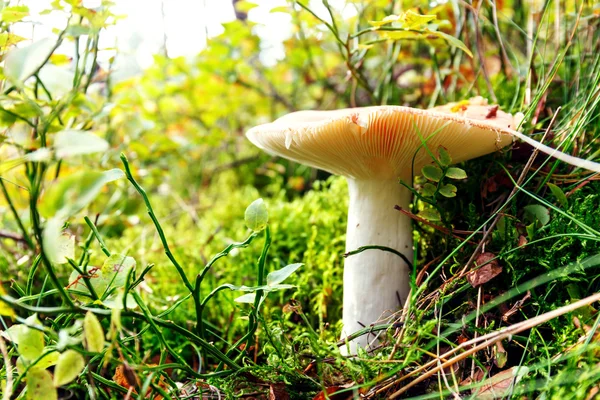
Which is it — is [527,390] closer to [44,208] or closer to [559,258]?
[559,258]

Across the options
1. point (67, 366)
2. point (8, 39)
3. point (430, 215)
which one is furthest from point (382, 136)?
point (8, 39)

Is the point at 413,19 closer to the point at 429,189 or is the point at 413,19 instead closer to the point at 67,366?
the point at 429,189

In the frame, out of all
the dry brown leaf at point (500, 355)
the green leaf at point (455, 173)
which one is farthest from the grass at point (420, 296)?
the green leaf at point (455, 173)

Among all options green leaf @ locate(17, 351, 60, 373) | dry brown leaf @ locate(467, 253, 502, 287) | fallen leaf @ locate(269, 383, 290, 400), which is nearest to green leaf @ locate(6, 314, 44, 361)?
green leaf @ locate(17, 351, 60, 373)

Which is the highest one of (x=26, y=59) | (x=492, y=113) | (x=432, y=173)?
(x=26, y=59)

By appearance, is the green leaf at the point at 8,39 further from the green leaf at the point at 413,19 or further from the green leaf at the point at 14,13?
the green leaf at the point at 413,19

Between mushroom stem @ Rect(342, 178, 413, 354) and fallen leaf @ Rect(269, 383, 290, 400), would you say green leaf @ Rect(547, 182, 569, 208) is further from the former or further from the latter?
fallen leaf @ Rect(269, 383, 290, 400)
